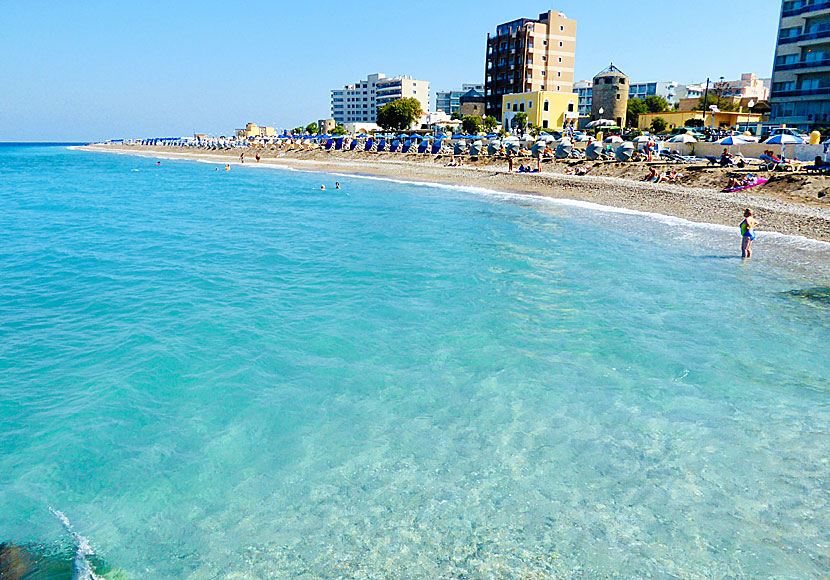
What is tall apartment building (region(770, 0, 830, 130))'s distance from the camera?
48719mm

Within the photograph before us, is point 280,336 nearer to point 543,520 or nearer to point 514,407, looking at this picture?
point 514,407

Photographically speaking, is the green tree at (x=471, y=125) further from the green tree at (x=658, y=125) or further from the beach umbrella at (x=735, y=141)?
the beach umbrella at (x=735, y=141)

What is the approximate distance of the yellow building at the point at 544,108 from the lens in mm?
72438

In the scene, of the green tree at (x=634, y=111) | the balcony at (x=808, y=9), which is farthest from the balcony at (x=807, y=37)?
the green tree at (x=634, y=111)

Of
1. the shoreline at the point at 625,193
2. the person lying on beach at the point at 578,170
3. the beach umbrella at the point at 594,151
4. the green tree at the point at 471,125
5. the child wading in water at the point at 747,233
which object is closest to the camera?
the child wading in water at the point at 747,233

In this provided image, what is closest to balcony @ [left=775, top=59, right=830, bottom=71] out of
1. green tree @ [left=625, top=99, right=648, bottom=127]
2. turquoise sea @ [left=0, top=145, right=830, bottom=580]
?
green tree @ [left=625, top=99, right=648, bottom=127]

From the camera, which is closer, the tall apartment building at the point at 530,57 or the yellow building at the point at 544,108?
the yellow building at the point at 544,108

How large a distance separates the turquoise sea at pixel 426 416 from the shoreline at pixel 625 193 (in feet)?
19.4

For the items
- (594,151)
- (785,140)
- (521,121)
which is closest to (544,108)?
(521,121)

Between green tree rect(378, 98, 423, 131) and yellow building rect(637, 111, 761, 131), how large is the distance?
3256 cm

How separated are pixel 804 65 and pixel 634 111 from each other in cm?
3152

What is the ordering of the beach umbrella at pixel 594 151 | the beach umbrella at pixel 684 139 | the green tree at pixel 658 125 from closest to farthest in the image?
the beach umbrella at pixel 594 151, the beach umbrella at pixel 684 139, the green tree at pixel 658 125

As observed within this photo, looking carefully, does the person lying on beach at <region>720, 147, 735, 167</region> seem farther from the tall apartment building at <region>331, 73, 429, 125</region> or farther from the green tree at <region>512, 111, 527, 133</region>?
the tall apartment building at <region>331, 73, 429, 125</region>

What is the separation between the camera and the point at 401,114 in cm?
8081
